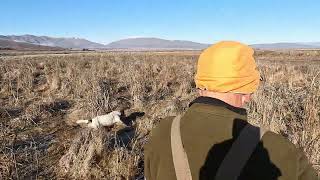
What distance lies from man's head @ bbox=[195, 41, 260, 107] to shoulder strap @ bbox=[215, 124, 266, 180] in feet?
0.84

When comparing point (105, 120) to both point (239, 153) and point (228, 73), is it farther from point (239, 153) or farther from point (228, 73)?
point (239, 153)

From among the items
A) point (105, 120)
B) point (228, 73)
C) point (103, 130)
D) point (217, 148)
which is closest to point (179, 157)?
point (217, 148)

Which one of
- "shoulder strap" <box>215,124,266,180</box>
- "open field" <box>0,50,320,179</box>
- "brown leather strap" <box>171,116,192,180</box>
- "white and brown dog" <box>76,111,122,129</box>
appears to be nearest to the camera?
"shoulder strap" <box>215,124,266,180</box>

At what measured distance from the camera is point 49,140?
7855mm

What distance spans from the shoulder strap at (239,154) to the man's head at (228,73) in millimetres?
256

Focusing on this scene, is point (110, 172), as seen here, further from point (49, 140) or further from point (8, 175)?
point (49, 140)

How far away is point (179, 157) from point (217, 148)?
0.18 m

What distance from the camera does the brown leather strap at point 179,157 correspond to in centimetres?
189

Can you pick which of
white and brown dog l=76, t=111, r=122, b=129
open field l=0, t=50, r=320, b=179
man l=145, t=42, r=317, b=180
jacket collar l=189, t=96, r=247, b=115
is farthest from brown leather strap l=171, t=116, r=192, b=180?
white and brown dog l=76, t=111, r=122, b=129

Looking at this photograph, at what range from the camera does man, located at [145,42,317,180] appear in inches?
68.7

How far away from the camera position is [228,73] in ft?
6.32

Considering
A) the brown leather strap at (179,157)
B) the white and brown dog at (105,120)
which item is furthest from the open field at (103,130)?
the brown leather strap at (179,157)

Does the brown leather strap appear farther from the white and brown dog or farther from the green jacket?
the white and brown dog

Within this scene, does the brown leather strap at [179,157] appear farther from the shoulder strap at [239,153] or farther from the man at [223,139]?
the shoulder strap at [239,153]
